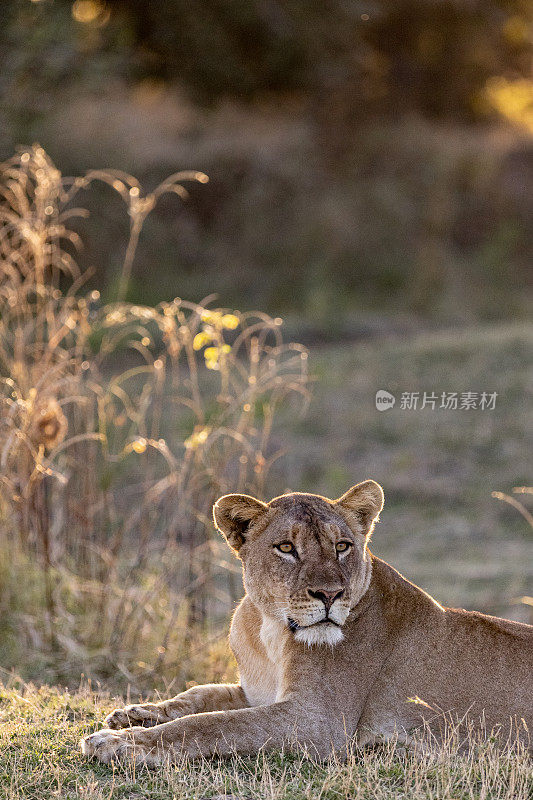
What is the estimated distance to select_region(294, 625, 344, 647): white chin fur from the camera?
11.3 ft

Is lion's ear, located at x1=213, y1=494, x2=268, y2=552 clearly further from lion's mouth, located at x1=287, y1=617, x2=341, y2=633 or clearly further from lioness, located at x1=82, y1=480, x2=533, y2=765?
lion's mouth, located at x1=287, y1=617, x2=341, y2=633

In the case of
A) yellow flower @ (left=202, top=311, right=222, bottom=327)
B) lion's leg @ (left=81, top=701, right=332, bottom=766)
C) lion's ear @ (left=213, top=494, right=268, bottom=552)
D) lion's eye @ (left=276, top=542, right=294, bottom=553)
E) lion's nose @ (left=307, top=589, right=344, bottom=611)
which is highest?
yellow flower @ (left=202, top=311, right=222, bottom=327)

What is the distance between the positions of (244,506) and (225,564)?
1953 millimetres

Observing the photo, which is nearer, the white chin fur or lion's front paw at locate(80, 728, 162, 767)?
lion's front paw at locate(80, 728, 162, 767)

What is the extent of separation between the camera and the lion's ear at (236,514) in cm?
368

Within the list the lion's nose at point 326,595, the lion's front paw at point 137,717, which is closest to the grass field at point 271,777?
the lion's front paw at point 137,717

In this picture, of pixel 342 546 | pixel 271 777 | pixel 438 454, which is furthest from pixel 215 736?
pixel 438 454

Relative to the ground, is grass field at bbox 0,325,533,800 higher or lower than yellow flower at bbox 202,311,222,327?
lower

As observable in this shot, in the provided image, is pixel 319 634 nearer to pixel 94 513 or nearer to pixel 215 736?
pixel 215 736

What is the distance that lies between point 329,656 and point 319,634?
116 mm

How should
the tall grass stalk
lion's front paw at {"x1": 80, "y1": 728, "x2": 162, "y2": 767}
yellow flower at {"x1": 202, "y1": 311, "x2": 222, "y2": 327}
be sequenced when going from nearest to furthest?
lion's front paw at {"x1": 80, "y1": 728, "x2": 162, "y2": 767} < yellow flower at {"x1": 202, "y1": 311, "x2": 222, "y2": 327} < the tall grass stalk

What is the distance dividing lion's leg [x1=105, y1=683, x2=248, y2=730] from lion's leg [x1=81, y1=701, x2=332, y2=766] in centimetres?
20

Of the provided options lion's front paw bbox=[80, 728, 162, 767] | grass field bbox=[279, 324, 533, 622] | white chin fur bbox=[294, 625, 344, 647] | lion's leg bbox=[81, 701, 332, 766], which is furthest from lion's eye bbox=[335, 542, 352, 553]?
grass field bbox=[279, 324, 533, 622]

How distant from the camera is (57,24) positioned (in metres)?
15.4
